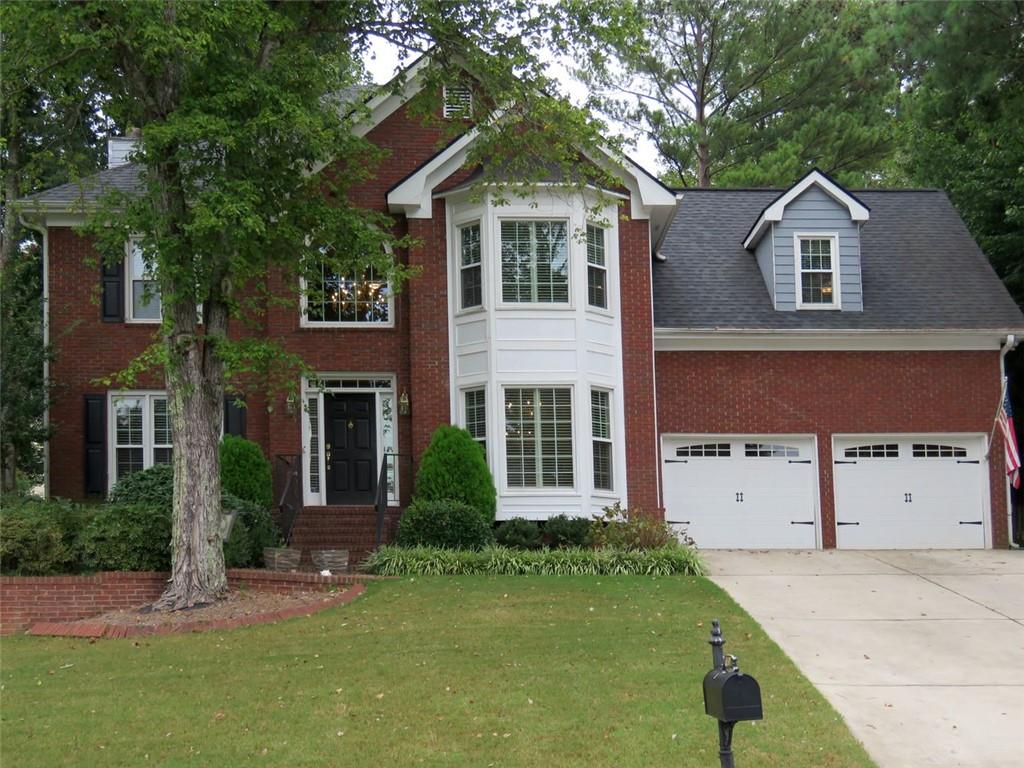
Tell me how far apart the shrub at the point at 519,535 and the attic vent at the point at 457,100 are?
5915 mm

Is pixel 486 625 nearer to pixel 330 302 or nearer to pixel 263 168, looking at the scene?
pixel 263 168

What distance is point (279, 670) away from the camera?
9758 millimetres

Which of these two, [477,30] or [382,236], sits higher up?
[477,30]

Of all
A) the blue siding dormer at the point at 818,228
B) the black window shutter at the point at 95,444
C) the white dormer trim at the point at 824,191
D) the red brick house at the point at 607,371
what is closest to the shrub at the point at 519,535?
the red brick house at the point at 607,371

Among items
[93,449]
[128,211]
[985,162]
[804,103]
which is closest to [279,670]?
[128,211]

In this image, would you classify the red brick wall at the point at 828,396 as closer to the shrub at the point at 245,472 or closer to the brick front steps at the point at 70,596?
the shrub at the point at 245,472

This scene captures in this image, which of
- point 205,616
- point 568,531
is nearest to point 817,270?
point 568,531

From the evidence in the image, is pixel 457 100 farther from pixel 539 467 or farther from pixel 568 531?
pixel 568 531

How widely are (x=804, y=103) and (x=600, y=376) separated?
16.4 meters

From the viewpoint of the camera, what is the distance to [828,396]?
18.5 metres

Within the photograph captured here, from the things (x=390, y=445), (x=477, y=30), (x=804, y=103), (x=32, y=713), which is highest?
(x=804, y=103)

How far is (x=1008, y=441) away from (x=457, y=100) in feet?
35.0

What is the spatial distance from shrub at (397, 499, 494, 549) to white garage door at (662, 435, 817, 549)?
13.8ft

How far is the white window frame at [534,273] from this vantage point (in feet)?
55.9
